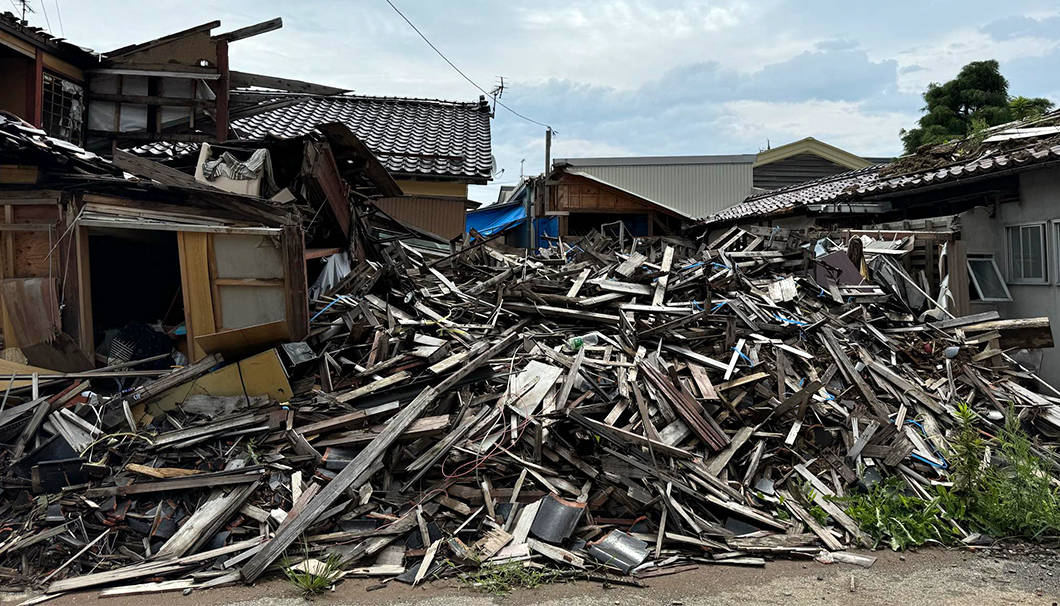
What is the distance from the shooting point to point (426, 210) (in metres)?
14.5

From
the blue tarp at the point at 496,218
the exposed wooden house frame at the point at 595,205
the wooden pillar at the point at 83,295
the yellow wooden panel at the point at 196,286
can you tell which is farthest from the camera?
the blue tarp at the point at 496,218

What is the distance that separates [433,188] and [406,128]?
2.81 m

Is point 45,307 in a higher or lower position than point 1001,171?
lower

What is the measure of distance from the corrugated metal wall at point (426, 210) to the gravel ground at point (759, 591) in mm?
10322

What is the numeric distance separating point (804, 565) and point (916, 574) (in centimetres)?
83

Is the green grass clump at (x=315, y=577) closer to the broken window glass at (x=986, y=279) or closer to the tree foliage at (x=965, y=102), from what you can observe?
the broken window glass at (x=986, y=279)

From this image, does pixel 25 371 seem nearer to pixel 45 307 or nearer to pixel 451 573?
pixel 45 307

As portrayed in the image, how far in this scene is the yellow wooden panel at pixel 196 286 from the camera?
7.23 metres

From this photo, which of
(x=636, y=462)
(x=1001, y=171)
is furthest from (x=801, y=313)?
(x=636, y=462)

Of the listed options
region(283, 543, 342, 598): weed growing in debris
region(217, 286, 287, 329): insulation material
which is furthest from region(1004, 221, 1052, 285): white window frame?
region(217, 286, 287, 329): insulation material

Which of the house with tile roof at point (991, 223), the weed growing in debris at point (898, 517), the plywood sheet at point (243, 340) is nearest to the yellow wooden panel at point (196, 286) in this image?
the plywood sheet at point (243, 340)

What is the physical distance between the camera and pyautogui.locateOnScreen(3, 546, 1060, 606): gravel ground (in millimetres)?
4668

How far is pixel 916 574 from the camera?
5125 mm

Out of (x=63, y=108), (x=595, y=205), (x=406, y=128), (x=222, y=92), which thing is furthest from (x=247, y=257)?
(x=595, y=205)
